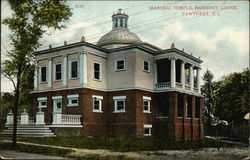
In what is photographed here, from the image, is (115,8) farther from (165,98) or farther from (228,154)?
(165,98)

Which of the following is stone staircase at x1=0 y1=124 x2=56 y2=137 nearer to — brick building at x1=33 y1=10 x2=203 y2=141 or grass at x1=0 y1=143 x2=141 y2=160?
brick building at x1=33 y1=10 x2=203 y2=141

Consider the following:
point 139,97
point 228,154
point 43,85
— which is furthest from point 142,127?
point 228,154

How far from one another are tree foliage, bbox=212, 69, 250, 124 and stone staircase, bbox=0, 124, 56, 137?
30.4 ft

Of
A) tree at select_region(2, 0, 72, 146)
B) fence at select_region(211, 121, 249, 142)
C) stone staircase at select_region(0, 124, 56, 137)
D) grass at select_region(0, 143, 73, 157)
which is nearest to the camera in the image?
fence at select_region(211, 121, 249, 142)

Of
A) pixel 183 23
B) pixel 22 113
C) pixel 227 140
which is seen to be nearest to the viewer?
pixel 183 23

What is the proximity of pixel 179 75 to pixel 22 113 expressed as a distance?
10.2 metres

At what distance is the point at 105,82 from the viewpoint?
21.5 m

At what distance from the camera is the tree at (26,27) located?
14094 mm

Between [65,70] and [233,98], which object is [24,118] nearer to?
[65,70]

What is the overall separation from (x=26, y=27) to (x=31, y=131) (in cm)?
598

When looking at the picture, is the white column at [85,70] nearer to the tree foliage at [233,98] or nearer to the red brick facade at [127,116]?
the red brick facade at [127,116]

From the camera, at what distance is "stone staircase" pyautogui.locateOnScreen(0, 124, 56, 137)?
1788 centimetres

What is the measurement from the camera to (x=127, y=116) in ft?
67.6

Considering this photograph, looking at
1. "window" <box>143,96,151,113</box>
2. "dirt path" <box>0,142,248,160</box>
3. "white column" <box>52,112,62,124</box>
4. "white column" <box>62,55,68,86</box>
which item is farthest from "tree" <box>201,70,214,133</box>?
"white column" <box>62,55,68,86</box>
